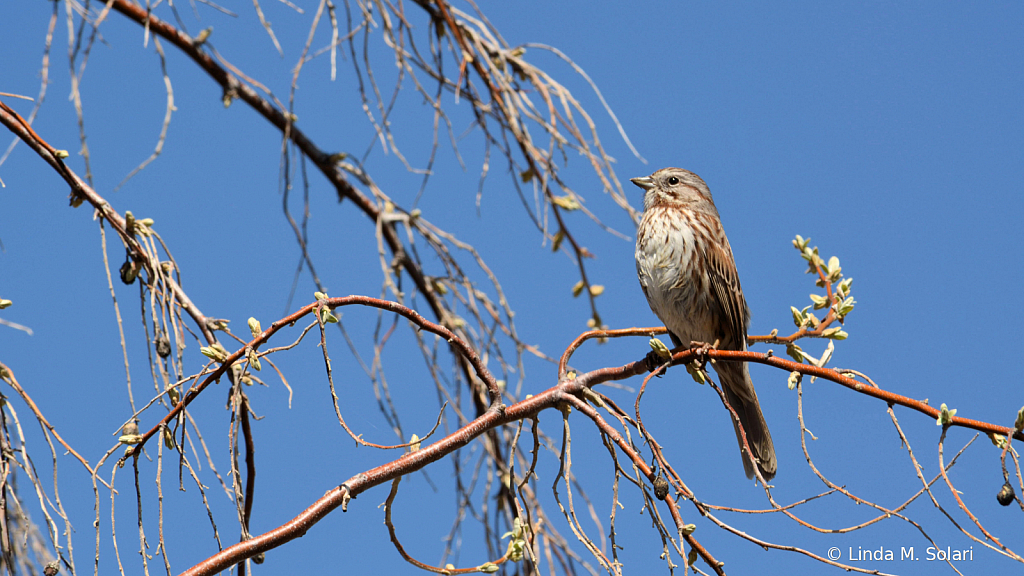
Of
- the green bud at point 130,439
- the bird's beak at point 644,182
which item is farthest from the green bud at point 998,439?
the bird's beak at point 644,182

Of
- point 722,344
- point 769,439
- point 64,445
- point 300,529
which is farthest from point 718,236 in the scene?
point 64,445

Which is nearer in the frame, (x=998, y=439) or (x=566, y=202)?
(x=998, y=439)

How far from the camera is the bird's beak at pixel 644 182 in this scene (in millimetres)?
4586

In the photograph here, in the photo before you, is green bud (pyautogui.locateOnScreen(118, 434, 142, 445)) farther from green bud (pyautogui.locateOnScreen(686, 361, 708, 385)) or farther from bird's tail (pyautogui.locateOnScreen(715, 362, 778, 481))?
bird's tail (pyautogui.locateOnScreen(715, 362, 778, 481))

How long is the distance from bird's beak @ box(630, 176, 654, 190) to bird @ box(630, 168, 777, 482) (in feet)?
1.39

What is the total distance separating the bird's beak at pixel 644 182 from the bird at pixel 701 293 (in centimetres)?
43

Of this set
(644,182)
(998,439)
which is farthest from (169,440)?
(644,182)

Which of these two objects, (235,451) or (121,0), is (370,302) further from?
(121,0)

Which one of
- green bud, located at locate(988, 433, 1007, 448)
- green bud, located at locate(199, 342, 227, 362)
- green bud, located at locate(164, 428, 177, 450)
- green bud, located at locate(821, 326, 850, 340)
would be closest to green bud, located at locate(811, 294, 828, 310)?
green bud, located at locate(821, 326, 850, 340)

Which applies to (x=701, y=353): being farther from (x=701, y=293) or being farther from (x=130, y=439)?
(x=130, y=439)

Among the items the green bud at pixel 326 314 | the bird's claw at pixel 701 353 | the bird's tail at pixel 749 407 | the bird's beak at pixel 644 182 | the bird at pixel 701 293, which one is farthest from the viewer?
the bird's beak at pixel 644 182

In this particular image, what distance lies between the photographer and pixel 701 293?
3965 mm

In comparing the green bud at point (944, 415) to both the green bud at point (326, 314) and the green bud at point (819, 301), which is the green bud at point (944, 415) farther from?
the green bud at point (326, 314)

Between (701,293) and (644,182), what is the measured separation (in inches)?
34.1
